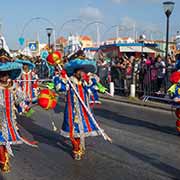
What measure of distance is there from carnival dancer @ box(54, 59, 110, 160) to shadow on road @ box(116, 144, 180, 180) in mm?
784

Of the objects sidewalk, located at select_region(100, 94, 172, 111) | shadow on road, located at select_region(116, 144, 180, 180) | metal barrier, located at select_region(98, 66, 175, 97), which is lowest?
sidewalk, located at select_region(100, 94, 172, 111)

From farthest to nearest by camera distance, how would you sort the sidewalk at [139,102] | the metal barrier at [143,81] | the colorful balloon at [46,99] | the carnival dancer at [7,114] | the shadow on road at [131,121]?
the metal barrier at [143,81], the sidewalk at [139,102], the shadow on road at [131,121], the colorful balloon at [46,99], the carnival dancer at [7,114]

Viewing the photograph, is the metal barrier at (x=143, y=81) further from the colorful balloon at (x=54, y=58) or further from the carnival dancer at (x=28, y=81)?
the colorful balloon at (x=54, y=58)

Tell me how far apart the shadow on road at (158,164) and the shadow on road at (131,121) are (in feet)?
6.30

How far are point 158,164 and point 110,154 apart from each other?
0.98m

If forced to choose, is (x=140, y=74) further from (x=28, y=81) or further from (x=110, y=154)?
(x=110, y=154)

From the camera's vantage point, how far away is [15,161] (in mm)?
6523

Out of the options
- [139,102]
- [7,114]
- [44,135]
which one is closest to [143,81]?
[139,102]

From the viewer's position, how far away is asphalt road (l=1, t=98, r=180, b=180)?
18.6ft

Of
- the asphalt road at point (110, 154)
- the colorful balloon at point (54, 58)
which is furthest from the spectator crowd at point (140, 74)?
the colorful balloon at point (54, 58)

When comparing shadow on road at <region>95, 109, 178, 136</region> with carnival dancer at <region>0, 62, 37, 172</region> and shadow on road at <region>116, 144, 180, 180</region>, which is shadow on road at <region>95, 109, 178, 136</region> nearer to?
shadow on road at <region>116, 144, 180, 180</region>

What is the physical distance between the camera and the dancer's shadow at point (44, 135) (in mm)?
7435

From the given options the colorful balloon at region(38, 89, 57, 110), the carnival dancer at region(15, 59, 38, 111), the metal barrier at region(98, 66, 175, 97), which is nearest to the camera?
the colorful balloon at region(38, 89, 57, 110)

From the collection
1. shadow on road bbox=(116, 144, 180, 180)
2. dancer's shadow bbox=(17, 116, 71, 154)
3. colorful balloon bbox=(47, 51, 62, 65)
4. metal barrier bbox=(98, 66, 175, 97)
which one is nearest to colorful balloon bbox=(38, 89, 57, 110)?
colorful balloon bbox=(47, 51, 62, 65)
